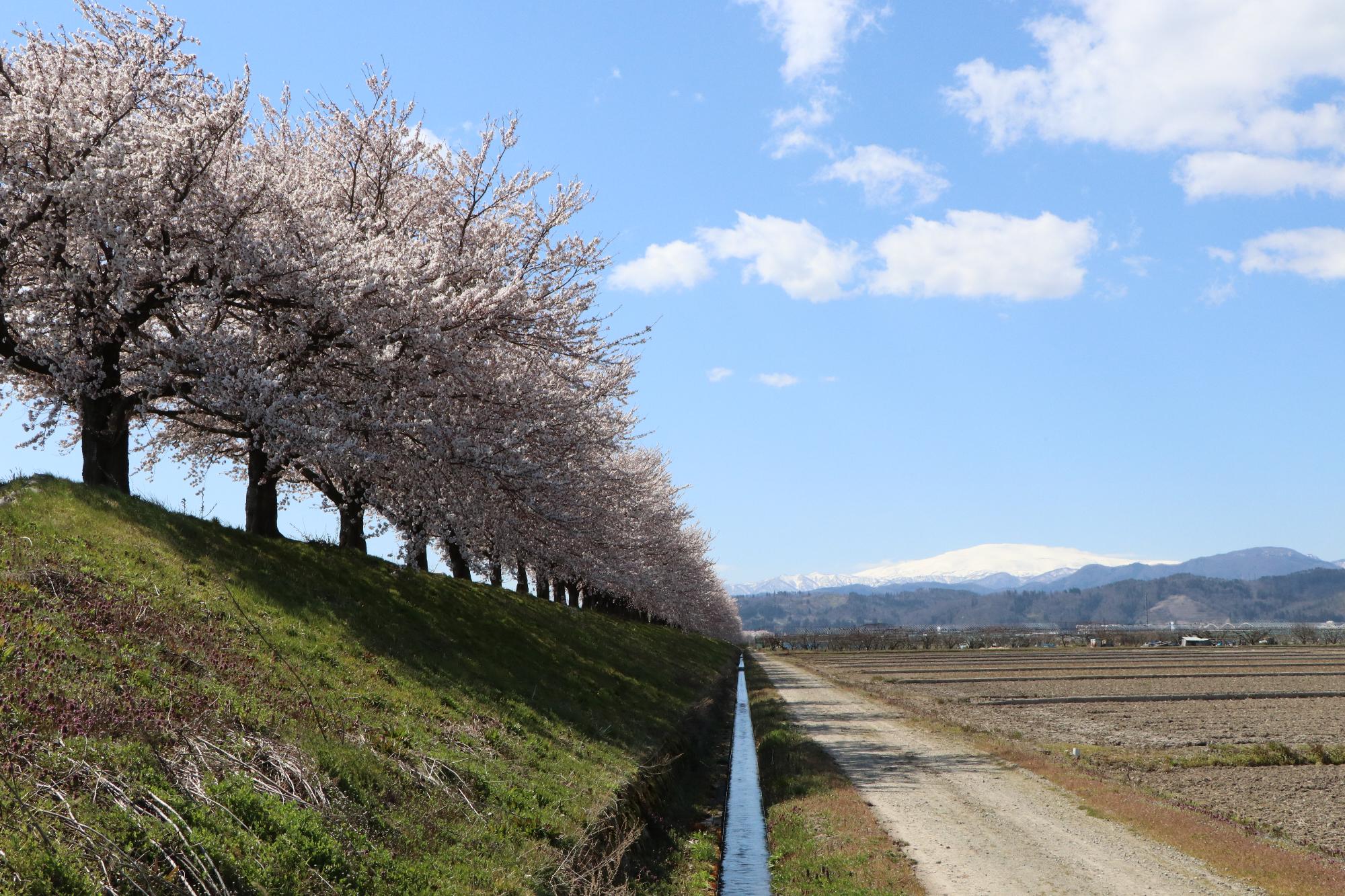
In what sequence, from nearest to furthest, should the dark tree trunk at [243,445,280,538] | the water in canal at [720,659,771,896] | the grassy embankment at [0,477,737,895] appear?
the grassy embankment at [0,477,737,895]
the water in canal at [720,659,771,896]
the dark tree trunk at [243,445,280,538]

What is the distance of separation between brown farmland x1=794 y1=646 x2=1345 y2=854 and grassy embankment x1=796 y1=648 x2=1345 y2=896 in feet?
0.63

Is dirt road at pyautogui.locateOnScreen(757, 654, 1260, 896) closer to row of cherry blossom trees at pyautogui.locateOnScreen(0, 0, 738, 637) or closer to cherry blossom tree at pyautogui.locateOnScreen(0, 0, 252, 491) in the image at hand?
row of cherry blossom trees at pyautogui.locateOnScreen(0, 0, 738, 637)

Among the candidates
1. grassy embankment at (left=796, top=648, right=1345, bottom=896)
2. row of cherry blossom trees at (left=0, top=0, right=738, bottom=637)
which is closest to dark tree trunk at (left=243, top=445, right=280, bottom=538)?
row of cherry blossom trees at (left=0, top=0, right=738, bottom=637)

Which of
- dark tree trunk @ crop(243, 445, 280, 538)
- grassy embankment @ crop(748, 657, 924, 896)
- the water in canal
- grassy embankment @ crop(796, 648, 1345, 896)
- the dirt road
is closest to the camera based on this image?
the dirt road

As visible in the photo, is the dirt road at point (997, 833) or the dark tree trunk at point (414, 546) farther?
the dark tree trunk at point (414, 546)

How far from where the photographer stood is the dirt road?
1470 centimetres

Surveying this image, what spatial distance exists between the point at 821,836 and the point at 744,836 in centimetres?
271

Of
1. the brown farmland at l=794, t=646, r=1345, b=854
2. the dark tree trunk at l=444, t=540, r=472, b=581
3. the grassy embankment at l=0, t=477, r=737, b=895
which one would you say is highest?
the dark tree trunk at l=444, t=540, r=472, b=581

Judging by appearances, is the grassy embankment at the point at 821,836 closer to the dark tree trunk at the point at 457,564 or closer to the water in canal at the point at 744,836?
the water in canal at the point at 744,836

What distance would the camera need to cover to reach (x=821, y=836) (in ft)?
61.3

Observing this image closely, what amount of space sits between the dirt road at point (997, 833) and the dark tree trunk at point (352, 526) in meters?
16.7

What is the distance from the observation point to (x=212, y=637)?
15.6m

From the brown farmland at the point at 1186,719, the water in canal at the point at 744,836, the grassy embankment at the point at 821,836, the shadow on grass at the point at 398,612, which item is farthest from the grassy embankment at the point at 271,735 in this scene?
the brown farmland at the point at 1186,719

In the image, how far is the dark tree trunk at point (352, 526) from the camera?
104 ft
